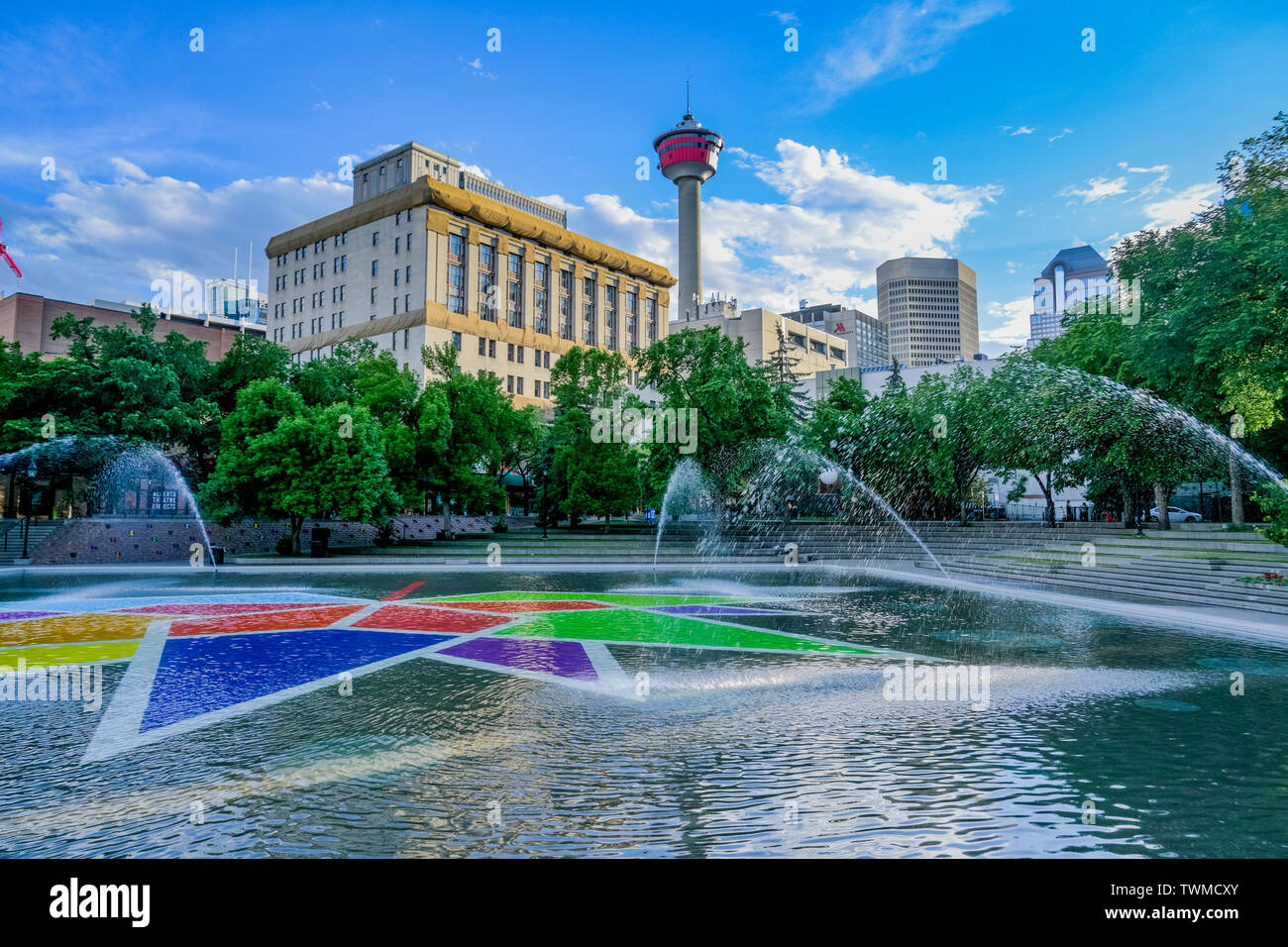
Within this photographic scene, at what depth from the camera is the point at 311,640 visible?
563 inches

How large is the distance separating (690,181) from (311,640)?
157 meters

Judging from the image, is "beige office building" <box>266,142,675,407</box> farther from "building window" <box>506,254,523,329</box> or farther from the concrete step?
the concrete step

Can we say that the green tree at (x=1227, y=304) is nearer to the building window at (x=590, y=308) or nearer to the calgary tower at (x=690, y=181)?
the building window at (x=590, y=308)

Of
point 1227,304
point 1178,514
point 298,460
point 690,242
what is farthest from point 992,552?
point 690,242

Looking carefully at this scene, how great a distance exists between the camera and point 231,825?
215 inches

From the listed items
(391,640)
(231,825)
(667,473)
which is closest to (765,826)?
(231,825)

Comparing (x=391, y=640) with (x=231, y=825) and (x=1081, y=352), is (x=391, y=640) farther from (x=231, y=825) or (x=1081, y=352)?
(x=1081, y=352)

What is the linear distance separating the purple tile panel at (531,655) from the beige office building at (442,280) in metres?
64.6

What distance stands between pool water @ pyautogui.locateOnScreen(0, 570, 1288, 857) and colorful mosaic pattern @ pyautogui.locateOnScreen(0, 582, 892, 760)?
3.8 inches

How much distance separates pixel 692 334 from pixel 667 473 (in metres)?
8.83

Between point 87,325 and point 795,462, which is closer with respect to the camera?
point 87,325

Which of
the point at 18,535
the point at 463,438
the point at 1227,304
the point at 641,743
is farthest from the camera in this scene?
the point at 463,438

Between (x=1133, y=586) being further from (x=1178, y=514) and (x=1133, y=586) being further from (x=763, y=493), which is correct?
(x=1178, y=514)

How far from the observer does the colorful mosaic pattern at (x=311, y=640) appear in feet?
32.3
